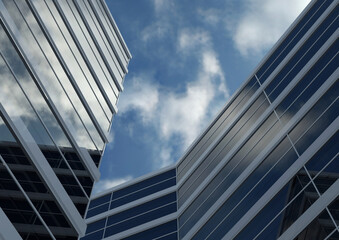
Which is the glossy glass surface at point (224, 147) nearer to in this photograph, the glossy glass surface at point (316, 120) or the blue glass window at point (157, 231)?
the blue glass window at point (157, 231)

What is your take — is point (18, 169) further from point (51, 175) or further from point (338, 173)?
point (338, 173)

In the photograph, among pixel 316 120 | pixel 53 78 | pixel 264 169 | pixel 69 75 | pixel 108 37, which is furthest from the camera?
pixel 108 37

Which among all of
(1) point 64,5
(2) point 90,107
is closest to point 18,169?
(2) point 90,107

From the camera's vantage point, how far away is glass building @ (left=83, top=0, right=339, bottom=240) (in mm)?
14336

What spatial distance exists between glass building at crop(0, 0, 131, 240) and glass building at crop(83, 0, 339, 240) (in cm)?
631

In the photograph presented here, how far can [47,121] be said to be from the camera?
14.2 metres

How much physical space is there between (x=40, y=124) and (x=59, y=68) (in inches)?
139

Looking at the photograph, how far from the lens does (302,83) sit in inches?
757

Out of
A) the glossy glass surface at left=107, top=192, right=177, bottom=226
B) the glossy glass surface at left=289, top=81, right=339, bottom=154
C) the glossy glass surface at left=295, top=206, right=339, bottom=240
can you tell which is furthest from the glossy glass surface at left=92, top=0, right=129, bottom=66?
the glossy glass surface at left=295, top=206, right=339, bottom=240

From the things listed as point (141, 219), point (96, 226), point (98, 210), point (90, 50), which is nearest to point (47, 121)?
point (90, 50)

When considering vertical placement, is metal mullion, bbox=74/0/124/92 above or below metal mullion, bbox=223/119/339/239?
above

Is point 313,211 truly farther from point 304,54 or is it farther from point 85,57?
point 85,57

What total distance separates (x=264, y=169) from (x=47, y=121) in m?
8.96

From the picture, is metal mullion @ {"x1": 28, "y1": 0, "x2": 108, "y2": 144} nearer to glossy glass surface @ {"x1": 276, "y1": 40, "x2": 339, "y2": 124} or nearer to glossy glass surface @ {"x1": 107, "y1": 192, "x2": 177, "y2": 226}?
glossy glass surface @ {"x1": 276, "y1": 40, "x2": 339, "y2": 124}
